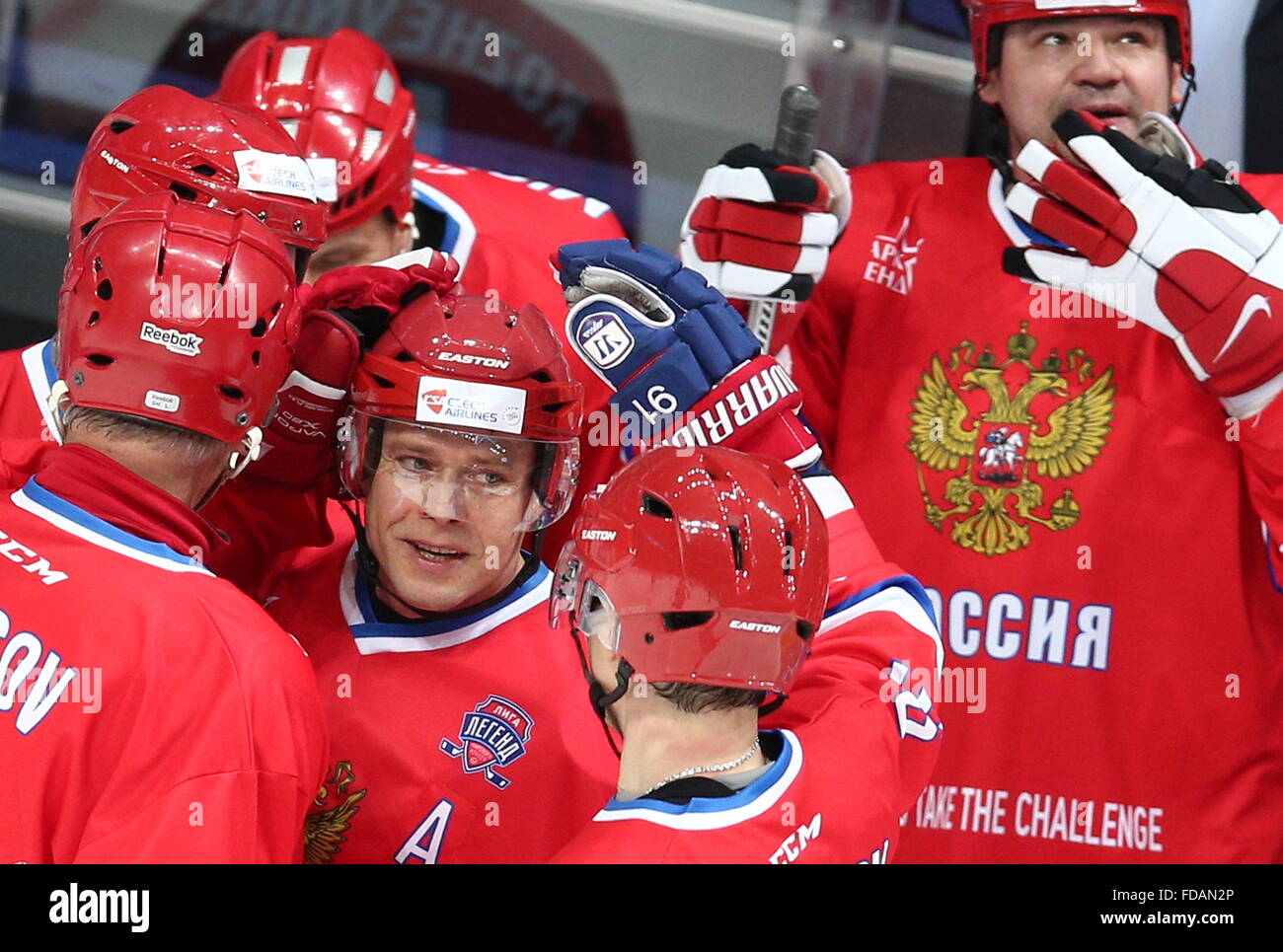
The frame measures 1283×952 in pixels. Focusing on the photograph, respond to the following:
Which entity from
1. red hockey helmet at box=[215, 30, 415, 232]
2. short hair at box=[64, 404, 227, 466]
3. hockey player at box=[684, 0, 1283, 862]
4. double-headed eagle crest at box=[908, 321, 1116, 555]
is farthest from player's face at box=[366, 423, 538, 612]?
double-headed eagle crest at box=[908, 321, 1116, 555]

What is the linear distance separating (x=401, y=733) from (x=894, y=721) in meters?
0.69

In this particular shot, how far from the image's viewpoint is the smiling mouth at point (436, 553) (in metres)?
2.51

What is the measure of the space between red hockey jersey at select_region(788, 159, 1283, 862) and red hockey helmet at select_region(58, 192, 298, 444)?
4.35 ft

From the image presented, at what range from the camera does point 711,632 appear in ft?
6.79

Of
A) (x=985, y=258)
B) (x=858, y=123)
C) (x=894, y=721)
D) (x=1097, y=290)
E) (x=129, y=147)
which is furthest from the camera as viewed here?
(x=858, y=123)

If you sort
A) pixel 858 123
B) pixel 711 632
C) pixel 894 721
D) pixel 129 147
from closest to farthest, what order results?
1. pixel 711 632
2. pixel 894 721
3. pixel 129 147
4. pixel 858 123

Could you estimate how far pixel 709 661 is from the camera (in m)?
2.06

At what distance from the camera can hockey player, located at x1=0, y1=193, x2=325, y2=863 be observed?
78.0 inches

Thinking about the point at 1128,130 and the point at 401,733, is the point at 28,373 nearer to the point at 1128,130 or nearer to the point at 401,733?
the point at 401,733

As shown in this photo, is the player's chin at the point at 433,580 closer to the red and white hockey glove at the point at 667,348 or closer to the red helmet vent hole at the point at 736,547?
the red and white hockey glove at the point at 667,348

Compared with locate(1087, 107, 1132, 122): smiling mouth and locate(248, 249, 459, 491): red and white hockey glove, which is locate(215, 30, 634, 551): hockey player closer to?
locate(248, 249, 459, 491): red and white hockey glove

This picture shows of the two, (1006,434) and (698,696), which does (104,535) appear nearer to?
(698,696)
